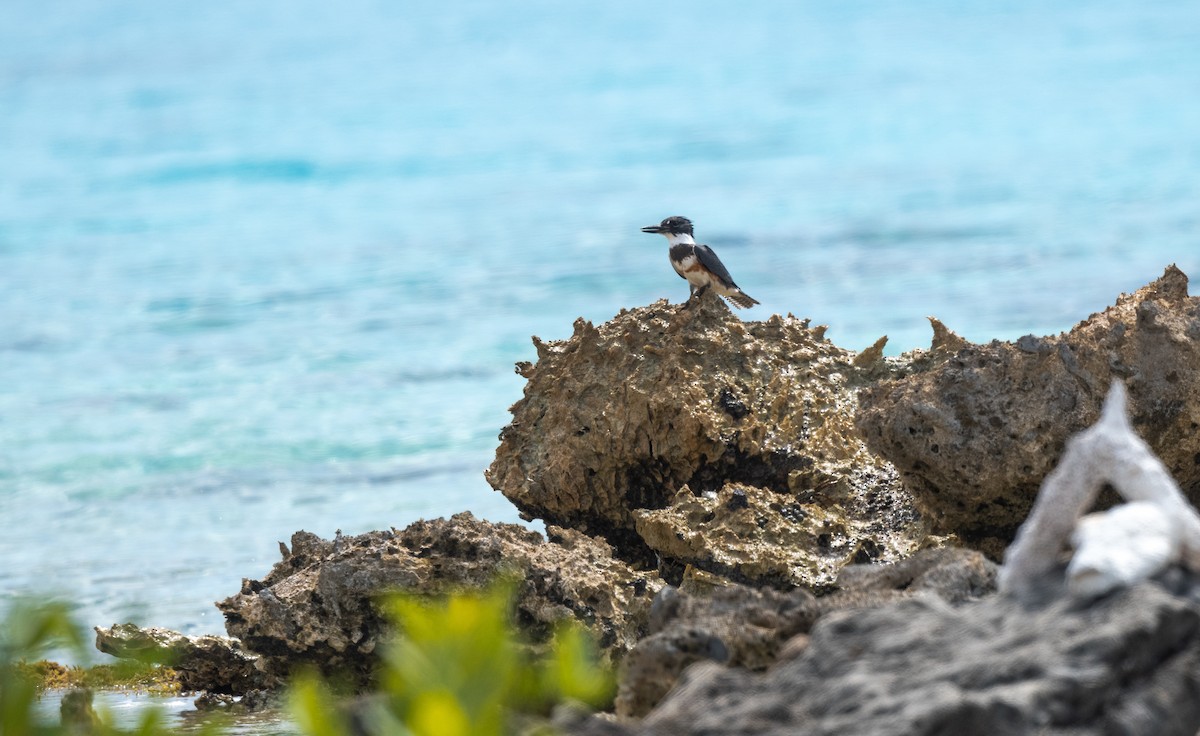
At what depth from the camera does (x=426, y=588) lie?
480cm

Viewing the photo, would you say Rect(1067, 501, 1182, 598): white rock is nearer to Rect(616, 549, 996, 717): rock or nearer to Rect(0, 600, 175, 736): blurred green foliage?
Rect(616, 549, 996, 717): rock

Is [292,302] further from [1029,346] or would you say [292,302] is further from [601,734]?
[601,734]

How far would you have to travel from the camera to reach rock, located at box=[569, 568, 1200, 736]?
99.7 inches

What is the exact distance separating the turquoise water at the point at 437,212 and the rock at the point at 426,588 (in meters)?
2.92

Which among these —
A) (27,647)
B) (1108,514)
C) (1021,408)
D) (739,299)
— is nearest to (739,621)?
(1108,514)

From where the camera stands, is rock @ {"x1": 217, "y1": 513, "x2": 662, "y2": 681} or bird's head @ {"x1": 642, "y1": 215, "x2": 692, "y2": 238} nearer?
rock @ {"x1": 217, "y1": 513, "x2": 662, "y2": 681}

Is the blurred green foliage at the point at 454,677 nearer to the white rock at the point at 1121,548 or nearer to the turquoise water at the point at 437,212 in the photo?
the white rock at the point at 1121,548

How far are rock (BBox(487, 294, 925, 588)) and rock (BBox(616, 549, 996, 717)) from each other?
155 centimetres

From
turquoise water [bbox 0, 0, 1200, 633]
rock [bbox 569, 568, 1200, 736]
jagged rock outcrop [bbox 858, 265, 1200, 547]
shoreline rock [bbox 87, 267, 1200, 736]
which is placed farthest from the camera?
turquoise water [bbox 0, 0, 1200, 633]

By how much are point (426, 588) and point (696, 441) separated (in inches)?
49.6

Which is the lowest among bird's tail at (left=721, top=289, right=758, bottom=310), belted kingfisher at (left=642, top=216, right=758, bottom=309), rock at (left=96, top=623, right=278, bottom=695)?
rock at (left=96, top=623, right=278, bottom=695)

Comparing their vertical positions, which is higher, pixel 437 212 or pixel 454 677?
pixel 437 212

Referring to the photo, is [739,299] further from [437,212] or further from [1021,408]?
[437,212]

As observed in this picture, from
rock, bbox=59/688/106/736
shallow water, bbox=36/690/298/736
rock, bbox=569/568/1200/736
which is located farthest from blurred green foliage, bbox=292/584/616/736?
shallow water, bbox=36/690/298/736
